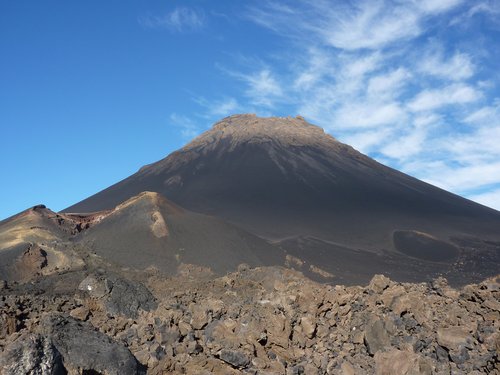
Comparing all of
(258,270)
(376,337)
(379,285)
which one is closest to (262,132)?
(258,270)

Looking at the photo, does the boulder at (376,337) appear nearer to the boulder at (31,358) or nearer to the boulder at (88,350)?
the boulder at (88,350)

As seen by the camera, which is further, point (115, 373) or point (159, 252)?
point (159, 252)

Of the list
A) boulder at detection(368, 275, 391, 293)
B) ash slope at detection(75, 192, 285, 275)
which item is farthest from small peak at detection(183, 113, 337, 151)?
boulder at detection(368, 275, 391, 293)

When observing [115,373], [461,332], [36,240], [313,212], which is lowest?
[115,373]

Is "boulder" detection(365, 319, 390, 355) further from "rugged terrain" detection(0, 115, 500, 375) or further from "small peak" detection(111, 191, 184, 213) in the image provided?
"small peak" detection(111, 191, 184, 213)

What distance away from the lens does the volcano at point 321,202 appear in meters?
49.5

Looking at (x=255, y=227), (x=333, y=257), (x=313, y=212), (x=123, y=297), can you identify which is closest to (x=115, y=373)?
(x=123, y=297)

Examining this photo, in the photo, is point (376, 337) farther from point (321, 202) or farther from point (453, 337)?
point (321, 202)

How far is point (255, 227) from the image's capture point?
193ft

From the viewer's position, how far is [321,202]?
7219 centimetres

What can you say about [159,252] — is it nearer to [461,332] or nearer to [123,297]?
[123,297]

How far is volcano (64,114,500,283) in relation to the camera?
163 ft

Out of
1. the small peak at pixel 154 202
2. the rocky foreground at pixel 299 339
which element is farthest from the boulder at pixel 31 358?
the small peak at pixel 154 202

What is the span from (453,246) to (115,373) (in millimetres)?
55176
